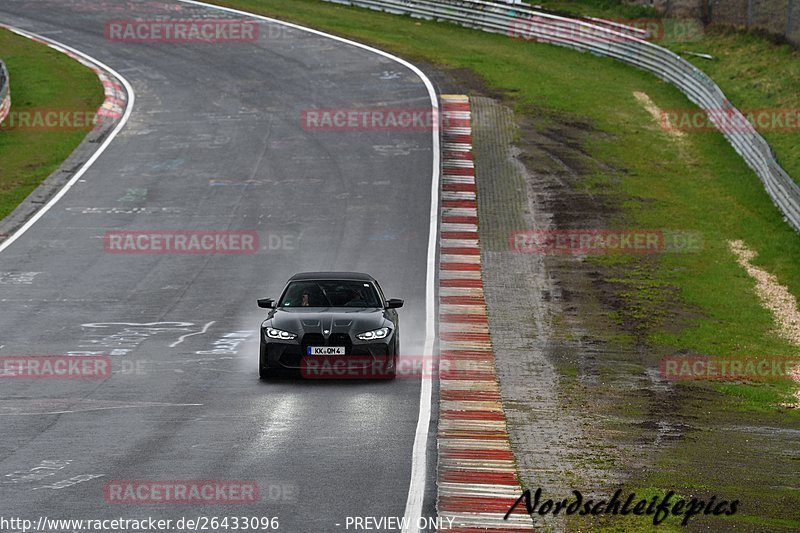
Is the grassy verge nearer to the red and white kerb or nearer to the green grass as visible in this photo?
the red and white kerb

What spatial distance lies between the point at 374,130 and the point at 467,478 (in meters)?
23.9

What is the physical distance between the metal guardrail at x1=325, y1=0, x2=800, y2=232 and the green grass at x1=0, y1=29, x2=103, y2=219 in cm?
1447

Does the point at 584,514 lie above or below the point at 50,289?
above

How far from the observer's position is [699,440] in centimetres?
1400

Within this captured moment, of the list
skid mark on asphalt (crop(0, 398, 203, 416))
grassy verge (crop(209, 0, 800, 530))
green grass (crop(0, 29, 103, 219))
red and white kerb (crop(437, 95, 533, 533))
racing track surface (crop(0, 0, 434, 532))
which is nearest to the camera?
red and white kerb (crop(437, 95, 533, 533))

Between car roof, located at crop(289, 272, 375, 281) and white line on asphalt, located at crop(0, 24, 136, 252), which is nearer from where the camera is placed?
car roof, located at crop(289, 272, 375, 281)

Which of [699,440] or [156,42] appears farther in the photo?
[156,42]

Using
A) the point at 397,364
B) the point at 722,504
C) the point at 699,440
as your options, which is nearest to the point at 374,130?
the point at 397,364

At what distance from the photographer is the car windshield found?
1742cm

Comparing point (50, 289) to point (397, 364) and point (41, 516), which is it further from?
point (41, 516)

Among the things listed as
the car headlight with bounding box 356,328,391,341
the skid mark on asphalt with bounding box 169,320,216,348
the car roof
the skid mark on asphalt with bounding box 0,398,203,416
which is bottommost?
the skid mark on asphalt with bounding box 169,320,216,348

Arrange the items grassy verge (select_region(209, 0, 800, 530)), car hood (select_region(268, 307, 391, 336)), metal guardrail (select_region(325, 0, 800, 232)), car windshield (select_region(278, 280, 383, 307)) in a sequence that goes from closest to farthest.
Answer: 1. grassy verge (select_region(209, 0, 800, 530))
2. car hood (select_region(268, 307, 391, 336))
3. car windshield (select_region(278, 280, 383, 307))
4. metal guardrail (select_region(325, 0, 800, 232))

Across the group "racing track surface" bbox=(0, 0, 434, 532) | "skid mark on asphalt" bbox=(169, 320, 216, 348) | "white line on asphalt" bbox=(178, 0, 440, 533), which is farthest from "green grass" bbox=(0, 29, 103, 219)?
"skid mark on asphalt" bbox=(169, 320, 216, 348)

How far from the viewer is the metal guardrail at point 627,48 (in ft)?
97.8
